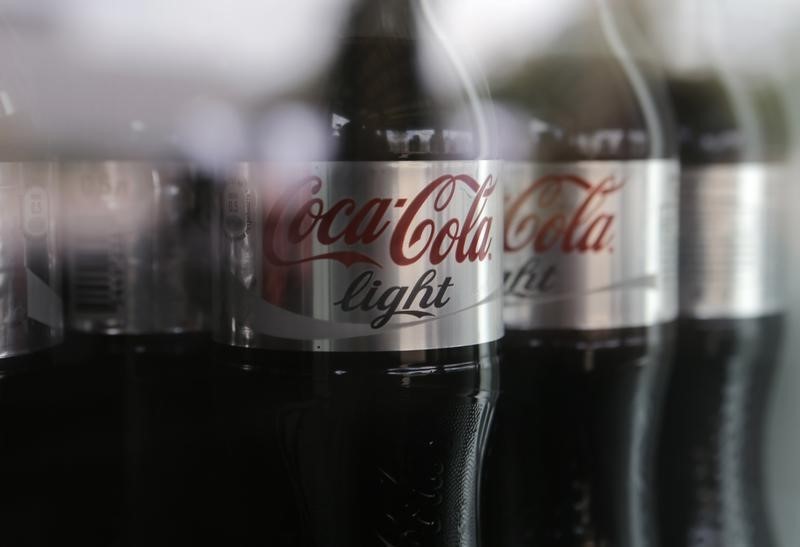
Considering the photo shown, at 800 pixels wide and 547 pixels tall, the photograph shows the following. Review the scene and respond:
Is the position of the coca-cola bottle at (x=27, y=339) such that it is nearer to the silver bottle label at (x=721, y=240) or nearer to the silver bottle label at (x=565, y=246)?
the silver bottle label at (x=565, y=246)

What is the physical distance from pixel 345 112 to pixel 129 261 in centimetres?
25

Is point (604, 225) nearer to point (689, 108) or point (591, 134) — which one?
point (591, 134)

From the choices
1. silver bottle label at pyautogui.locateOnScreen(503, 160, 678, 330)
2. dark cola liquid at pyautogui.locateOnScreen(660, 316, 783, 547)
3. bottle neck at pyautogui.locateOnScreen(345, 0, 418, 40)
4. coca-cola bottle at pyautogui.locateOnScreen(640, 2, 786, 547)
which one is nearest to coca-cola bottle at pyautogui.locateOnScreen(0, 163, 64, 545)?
bottle neck at pyautogui.locateOnScreen(345, 0, 418, 40)

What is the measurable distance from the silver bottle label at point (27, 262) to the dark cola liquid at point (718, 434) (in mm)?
551

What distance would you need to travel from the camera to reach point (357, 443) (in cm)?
81

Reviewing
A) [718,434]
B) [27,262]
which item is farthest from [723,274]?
[27,262]

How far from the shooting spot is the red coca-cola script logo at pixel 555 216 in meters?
1.01

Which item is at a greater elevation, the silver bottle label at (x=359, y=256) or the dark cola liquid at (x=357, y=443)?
the silver bottle label at (x=359, y=256)

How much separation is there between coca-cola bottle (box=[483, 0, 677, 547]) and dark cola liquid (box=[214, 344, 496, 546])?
0.13m

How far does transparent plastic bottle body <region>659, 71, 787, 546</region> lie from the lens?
124cm

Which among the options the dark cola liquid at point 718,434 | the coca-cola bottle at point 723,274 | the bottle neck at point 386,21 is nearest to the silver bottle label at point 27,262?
the bottle neck at point 386,21

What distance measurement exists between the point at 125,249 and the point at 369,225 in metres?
0.27

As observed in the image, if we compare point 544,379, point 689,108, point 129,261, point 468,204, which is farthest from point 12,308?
point 689,108

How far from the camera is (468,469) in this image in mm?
854
